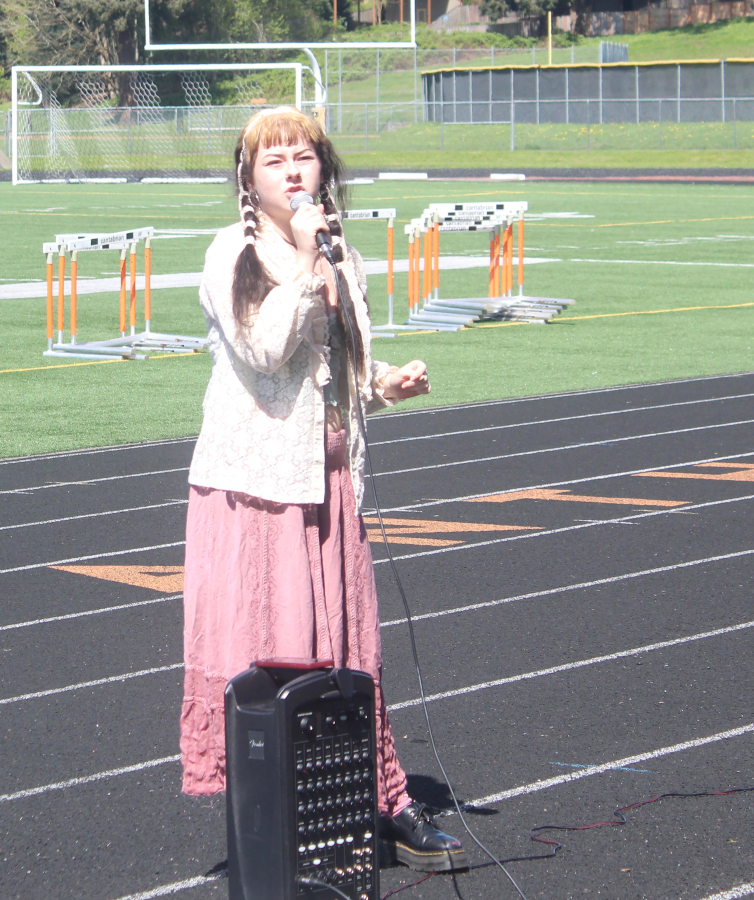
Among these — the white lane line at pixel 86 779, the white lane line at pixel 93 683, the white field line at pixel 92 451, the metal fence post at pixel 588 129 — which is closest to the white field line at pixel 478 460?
the white field line at pixel 92 451

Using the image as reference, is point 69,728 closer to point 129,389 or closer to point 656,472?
point 656,472

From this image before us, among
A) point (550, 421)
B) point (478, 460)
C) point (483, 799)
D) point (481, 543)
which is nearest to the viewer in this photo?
point (483, 799)

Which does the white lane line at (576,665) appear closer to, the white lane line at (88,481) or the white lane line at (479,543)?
the white lane line at (479,543)

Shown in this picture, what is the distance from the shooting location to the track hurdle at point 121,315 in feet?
40.9

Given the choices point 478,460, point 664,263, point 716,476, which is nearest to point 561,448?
point 478,460

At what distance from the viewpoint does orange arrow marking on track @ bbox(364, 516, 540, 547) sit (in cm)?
712

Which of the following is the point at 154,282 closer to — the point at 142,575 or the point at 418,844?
the point at 142,575

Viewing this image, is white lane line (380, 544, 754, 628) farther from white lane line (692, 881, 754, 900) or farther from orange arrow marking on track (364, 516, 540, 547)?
white lane line (692, 881, 754, 900)

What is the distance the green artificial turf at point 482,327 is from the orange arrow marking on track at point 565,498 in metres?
2.76

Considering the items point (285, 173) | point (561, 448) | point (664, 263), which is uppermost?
point (285, 173)

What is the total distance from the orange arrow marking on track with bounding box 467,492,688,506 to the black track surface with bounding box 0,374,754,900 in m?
0.05

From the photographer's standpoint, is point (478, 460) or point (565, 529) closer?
point (565, 529)

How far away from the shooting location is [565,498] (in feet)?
26.2

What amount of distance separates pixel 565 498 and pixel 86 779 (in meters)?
4.19
